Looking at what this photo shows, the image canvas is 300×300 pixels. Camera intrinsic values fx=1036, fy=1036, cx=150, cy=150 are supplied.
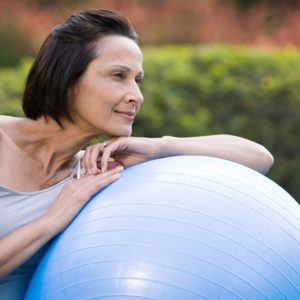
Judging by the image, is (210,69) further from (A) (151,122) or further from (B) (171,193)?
(B) (171,193)

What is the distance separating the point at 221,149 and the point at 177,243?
95 cm

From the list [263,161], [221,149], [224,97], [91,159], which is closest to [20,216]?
[91,159]

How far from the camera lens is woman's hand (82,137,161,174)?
430 centimetres

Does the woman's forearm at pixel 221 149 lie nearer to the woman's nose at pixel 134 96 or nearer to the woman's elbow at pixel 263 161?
the woman's elbow at pixel 263 161

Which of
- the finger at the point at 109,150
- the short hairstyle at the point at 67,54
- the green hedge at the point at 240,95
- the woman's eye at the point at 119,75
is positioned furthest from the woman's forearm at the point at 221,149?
the green hedge at the point at 240,95

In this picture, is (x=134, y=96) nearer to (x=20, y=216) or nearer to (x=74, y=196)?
(x=74, y=196)

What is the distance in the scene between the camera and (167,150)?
4500 millimetres

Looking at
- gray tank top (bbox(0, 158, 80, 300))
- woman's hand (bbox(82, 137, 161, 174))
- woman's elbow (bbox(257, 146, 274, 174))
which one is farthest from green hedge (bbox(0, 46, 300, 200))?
gray tank top (bbox(0, 158, 80, 300))

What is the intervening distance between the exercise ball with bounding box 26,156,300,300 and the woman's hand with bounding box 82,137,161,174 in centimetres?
20

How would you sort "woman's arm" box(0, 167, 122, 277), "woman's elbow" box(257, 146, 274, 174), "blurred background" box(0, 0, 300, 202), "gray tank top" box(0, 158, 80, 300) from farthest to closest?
"blurred background" box(0, 0, 300, 202) → "woman's elbow" box(257, 146, 274, 174) → "gray tank top" box(0, 158, 80, 300) → "woman's arm" box(0, 167, 122, 277)

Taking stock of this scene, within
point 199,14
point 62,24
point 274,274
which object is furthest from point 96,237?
point 199,14

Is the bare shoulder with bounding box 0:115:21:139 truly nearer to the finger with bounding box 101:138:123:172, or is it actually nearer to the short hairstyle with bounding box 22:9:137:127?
the short hairstyle with bounding box 22:9:137:127

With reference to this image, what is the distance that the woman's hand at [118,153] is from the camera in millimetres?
4301

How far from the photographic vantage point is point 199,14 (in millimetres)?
16562
